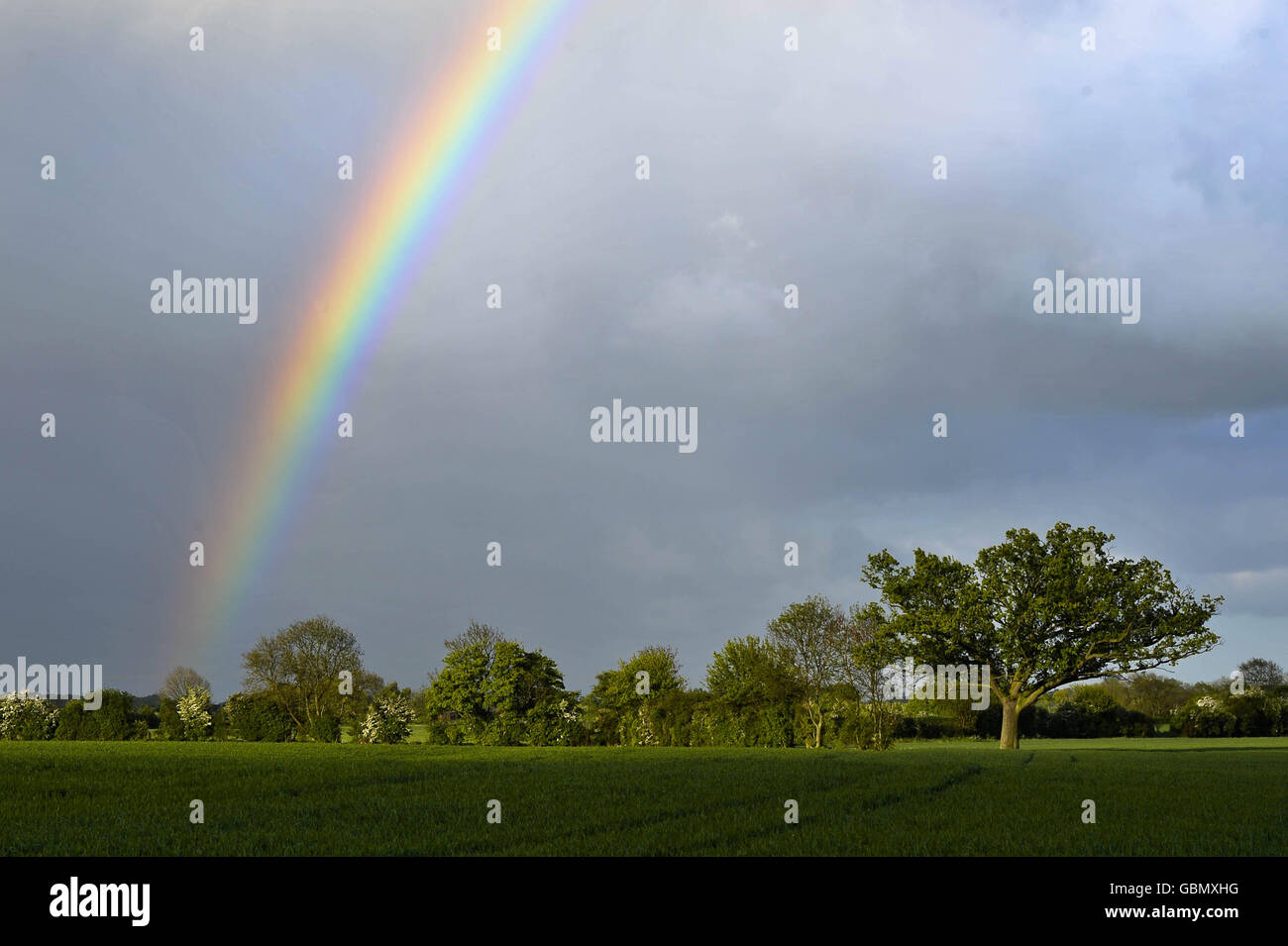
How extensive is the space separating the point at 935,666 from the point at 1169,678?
95480 millimetres

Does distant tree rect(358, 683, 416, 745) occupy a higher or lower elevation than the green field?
lower

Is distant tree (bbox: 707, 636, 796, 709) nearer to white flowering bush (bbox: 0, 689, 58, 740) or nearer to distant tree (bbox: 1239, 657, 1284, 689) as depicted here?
white flowering bush (bbox: 0, 689, 58, 740)

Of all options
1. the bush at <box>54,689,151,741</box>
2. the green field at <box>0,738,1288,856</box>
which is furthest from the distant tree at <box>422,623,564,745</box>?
the green field at <box>0,738,1288,856</box>

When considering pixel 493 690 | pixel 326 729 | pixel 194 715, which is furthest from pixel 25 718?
pixel 493 690

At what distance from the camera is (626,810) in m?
18.6

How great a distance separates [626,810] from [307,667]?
77.7 m

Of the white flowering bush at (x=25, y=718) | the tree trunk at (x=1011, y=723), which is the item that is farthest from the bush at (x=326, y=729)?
the tree trunk at (x=1011, y=723)

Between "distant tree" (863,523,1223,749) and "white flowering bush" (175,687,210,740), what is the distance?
57533 millimetres

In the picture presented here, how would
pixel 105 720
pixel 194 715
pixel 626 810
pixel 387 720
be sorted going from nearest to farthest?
pixel 626 810 < pixel 387 720 < pixel 105 720 < pixel 194 715

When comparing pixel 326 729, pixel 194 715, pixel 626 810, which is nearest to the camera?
pixel 626 810

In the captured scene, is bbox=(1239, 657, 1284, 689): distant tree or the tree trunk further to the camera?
bbox=(1239, 657, 1284, 689): distant tree

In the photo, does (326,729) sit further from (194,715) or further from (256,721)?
(194,715)

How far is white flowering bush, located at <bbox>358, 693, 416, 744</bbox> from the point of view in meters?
75.6
